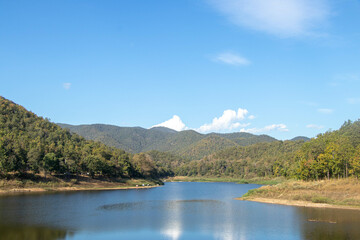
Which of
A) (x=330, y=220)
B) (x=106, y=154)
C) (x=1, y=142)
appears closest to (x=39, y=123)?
(x=106, y=154)

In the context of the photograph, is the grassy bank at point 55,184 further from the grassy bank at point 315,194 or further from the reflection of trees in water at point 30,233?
the grassy bank at point 315,194

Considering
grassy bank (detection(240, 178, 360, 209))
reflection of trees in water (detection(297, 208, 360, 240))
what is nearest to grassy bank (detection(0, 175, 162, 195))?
grassy bank (detection(240, 178, 360, 209))

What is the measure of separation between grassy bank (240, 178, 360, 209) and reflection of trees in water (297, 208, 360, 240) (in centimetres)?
535

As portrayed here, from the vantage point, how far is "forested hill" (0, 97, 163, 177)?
90438mm

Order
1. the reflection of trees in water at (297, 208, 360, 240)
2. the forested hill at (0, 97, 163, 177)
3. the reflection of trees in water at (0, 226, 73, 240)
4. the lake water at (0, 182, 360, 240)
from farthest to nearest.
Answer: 1. the forested hill at (0, 97, 163, 177)
2. the lake water at (0, 182, 360, 240)
3. the reflection of trees in water at (297, 208, 360, 240)
4. the reflection of trees in water at (0, 226, 73, 240)

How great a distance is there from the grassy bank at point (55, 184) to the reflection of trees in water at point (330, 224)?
221 feet

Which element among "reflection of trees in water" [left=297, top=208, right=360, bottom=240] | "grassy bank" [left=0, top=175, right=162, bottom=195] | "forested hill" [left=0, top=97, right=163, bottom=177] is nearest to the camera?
"reflection of trees in water" [left=297, top=208, right=360, bottom=240]

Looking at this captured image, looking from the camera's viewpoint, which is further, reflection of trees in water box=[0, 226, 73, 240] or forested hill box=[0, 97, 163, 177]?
forested hill box=[0, 97, 163, 177]

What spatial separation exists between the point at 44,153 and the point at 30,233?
6828 cm

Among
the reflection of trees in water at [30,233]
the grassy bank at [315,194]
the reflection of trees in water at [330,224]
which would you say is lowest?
the reflection of trees in water at [30,233]

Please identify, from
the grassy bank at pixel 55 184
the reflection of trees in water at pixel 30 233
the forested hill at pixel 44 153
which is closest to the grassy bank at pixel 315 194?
the reflection of trees in water at pixel 30 233

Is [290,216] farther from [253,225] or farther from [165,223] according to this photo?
[165,223]

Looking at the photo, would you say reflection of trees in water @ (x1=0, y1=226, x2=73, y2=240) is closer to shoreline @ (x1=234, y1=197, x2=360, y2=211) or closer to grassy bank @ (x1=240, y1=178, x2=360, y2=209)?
shoreline @ (x1=234, y1=197, x2=360, y2=211)

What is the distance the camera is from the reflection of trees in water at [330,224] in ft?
112
